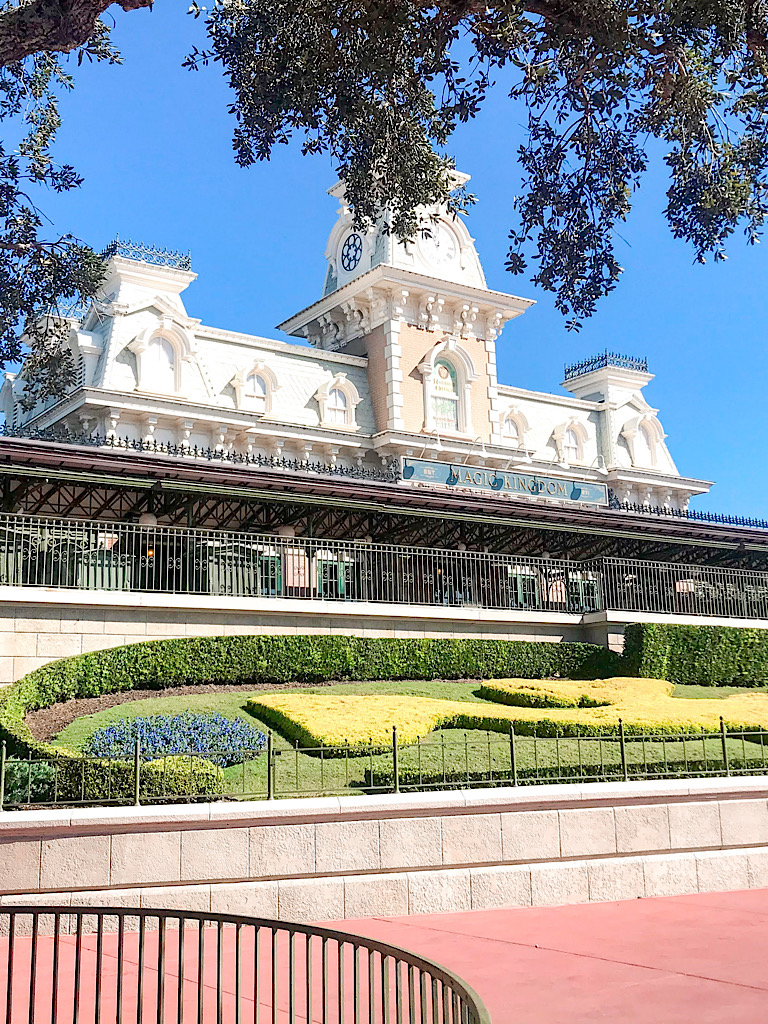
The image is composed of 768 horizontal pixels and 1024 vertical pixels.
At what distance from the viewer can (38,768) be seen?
42.3 ft

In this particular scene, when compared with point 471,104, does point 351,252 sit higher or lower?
higher

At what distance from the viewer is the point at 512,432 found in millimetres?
49562

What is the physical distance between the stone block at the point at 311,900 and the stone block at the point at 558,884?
2218 mm

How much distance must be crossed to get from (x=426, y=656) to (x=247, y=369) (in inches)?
752

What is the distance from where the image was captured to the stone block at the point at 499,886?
36.8 feet

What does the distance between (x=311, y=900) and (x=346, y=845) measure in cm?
67

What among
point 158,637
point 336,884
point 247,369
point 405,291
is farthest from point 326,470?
point 336,884

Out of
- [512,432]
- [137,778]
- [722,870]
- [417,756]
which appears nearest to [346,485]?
[417,756]

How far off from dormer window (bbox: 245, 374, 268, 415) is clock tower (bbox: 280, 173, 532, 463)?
5051 millimetres

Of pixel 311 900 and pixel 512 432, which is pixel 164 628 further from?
pixel 512 432

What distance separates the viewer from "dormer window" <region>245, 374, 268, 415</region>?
40.6 m

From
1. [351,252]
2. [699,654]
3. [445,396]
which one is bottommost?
[699,654]

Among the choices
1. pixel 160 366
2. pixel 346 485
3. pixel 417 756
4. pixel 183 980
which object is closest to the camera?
pixel 183 980

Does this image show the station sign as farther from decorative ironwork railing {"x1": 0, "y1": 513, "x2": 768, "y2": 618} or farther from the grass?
the grass
